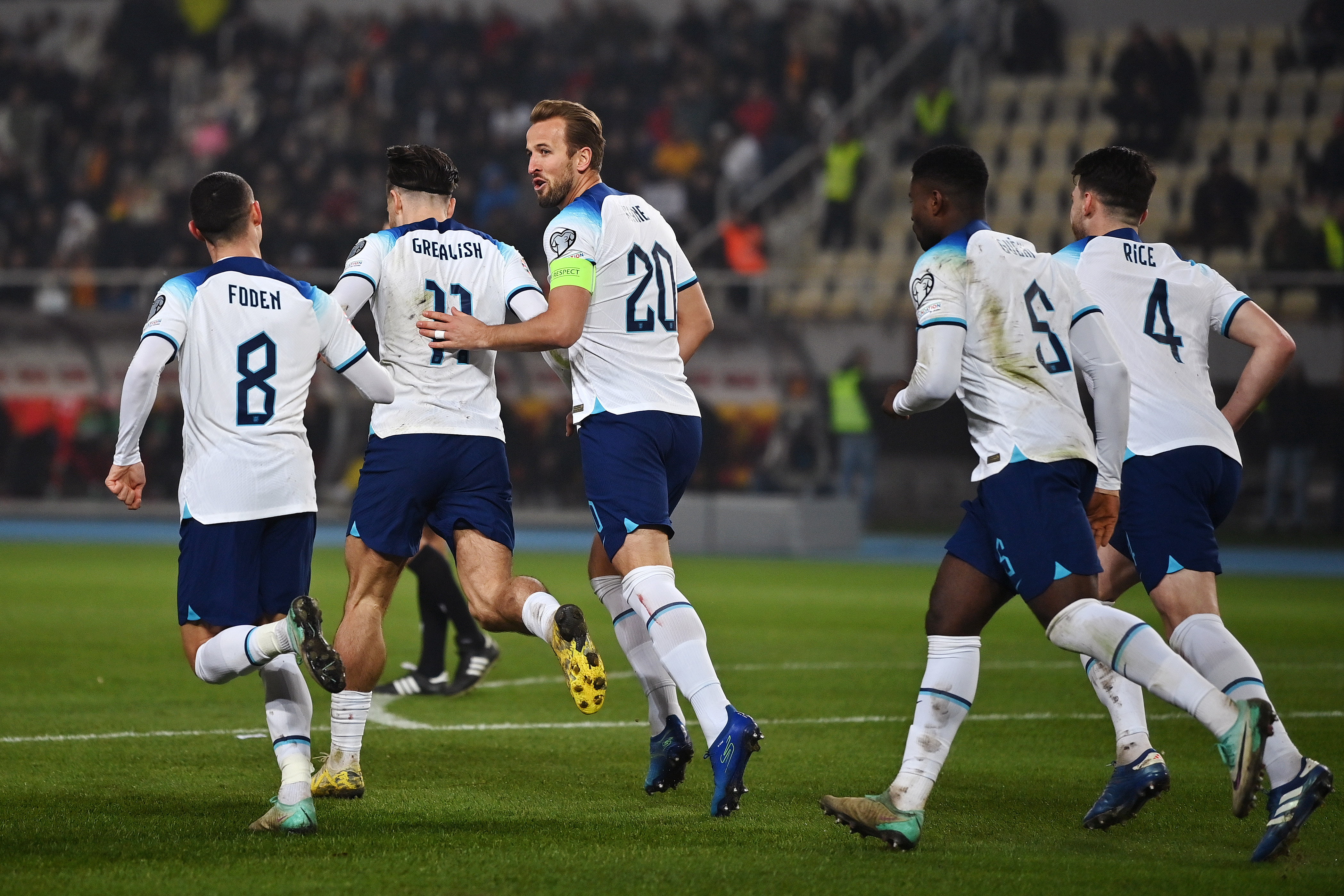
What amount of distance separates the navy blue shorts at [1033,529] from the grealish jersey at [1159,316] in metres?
0.70

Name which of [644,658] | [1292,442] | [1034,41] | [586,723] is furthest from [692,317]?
[1034,41]

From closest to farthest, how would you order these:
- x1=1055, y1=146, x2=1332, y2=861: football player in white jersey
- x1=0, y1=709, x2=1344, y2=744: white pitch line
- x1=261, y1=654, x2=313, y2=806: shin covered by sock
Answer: x1=261, y1=654, x2=313, y2=806: shin covered by sock
x1=1055, y1=146, x2=1332, y2=861: football player in white jersey
x1=0, y1=709, x2=1344, y2=744: white pitch line

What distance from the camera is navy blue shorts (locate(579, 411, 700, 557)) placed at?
5.28m

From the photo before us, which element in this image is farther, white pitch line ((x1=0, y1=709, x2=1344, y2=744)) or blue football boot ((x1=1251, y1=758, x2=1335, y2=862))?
white pitch line ((x1=0, y1=709, x2=1344, y2=744))

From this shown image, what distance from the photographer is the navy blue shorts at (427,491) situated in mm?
5539

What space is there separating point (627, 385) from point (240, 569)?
137 cm

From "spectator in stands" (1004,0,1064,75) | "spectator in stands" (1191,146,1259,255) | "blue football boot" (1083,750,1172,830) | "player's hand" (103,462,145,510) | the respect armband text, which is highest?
"spectator in stands" (1004,0,1064,75)

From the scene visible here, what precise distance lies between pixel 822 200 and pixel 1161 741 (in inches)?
680

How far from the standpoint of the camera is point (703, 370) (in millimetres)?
18266

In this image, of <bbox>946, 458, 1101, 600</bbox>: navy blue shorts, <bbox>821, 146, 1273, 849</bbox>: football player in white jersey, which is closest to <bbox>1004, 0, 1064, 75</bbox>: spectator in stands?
<bbox>821, 146, 1273, 849</bbox>: football player in white jersey

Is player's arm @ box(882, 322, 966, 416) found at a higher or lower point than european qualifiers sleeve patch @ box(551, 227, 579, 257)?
lower

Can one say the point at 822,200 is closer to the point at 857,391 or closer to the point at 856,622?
the point at 857,391

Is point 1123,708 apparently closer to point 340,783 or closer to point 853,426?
point 340,783

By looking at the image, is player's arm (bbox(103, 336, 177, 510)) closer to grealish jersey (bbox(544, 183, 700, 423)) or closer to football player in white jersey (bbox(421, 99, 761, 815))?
football player in white jersey (bbox(421, 99, 761, 815))
